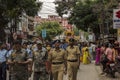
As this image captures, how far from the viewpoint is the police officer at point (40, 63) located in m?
11.6

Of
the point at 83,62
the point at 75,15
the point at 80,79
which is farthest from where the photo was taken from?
the point at 75,15

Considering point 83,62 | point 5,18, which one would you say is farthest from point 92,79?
point 5,18

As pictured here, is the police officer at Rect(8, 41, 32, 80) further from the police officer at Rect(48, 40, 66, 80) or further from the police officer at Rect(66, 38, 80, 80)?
the police officer at Rect(66, 38, 80, 80)

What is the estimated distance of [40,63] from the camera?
38.4 feet

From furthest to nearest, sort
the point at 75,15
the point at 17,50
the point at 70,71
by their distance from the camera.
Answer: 1. the point at 75,15
2. the point at 70,71
3. the point at 17,50

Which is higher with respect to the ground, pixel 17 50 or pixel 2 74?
pixel 17 50

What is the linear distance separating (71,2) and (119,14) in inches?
1542

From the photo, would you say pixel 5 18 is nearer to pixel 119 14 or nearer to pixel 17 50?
pixel 119 14

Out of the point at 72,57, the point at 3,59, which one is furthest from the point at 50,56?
the point at 3,59

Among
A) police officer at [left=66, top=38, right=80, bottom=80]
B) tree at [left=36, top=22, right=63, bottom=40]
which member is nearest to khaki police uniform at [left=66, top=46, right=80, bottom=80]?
police officer at [left=66, top=38, right=80, bottom=80]

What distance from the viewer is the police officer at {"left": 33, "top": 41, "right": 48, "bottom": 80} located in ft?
38.1

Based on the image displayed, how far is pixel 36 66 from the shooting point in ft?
38.4

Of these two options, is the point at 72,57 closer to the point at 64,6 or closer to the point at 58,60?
the point at 58,60

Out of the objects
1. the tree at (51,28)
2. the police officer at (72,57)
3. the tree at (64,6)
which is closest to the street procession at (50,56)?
the police officer at (72,57)
